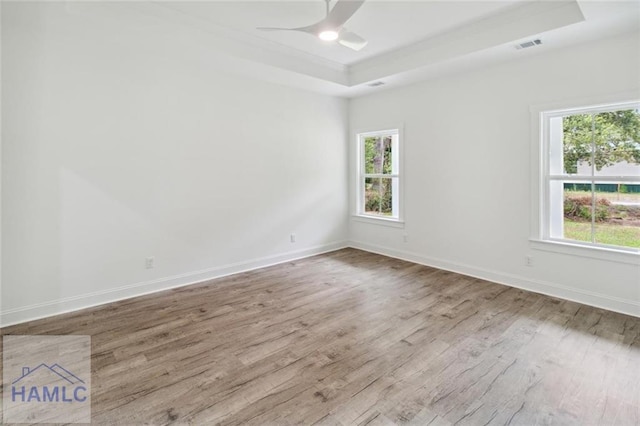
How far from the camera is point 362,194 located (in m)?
6.00

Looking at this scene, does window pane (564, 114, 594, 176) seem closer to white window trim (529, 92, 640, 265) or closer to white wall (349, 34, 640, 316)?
white window trim (529, 92, 640, 265)

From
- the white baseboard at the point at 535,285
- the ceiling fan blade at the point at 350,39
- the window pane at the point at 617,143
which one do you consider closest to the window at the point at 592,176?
the window pane at the point at 617,143

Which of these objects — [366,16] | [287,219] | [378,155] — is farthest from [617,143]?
[287,219]

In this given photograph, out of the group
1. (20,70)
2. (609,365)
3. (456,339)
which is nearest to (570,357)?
(609,365)

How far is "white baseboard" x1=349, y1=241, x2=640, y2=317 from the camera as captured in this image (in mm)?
3185

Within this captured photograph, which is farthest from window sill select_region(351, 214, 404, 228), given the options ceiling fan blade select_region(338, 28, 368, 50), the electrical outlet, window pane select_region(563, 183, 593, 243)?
the electrical outlet

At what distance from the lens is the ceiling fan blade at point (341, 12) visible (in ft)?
7.65

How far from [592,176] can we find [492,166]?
99 cm

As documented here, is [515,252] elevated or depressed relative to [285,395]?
elevated

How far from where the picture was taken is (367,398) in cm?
202

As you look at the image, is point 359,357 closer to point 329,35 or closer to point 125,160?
point 329,35

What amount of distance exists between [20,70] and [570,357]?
5.22 metres

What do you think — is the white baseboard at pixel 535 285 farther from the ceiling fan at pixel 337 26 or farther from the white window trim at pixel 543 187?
the ceiling fan at pixel 337 26

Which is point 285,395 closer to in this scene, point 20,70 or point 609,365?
point 609,365
